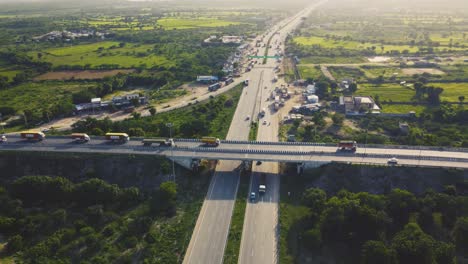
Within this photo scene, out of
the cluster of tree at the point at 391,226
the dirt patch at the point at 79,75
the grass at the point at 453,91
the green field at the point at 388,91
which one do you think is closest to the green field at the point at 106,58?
the dirt patch at the point at 79,75

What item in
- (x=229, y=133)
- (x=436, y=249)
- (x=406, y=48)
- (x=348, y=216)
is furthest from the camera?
(x=406, y=48)

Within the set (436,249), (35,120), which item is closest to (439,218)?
(436,249)

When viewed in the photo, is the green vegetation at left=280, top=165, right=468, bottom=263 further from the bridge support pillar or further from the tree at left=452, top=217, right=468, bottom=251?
the bridge support pillar

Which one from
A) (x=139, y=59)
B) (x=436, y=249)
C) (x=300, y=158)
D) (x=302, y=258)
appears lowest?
(x=302, y=258)

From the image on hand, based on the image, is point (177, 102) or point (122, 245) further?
point (177, 102)

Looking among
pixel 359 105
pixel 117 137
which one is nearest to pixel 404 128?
pixel 359 105

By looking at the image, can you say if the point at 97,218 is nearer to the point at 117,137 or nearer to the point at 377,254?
the point at 117,137

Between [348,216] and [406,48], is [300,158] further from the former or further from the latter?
[406,48]
